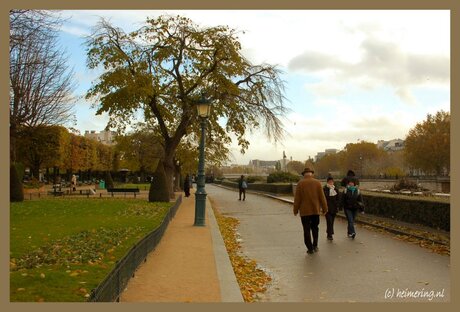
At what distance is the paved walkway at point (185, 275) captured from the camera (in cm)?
663

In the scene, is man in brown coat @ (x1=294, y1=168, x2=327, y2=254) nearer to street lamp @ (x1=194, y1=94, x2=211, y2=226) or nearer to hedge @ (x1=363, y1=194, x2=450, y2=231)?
hedge @ (x1=363, y1=194, x2=450, y2=231)

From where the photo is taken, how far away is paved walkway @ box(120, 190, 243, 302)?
6.63 metres

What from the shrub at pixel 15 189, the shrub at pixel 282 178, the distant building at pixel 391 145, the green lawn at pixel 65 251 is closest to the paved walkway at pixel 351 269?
the green lawn at pixel 65 251

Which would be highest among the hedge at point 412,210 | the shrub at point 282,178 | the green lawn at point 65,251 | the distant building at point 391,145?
the distant building at point 391,145

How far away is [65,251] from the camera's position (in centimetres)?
939

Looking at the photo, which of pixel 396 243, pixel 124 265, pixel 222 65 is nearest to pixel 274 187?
pixel 222 65

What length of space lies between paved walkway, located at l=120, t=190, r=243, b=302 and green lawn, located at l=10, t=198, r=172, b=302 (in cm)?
60

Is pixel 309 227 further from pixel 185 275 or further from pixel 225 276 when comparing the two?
pixel 185 275

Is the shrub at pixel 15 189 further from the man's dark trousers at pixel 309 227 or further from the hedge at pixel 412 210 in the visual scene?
the man's dark trousers at pixel 309 227

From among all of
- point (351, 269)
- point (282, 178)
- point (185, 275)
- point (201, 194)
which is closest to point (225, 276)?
point (185, 275)

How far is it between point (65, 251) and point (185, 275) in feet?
8.80

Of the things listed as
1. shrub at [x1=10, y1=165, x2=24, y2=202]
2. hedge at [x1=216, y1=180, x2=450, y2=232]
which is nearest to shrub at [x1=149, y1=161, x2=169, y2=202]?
shrub at [x1=10, y1=165, x2=24, y2=202]

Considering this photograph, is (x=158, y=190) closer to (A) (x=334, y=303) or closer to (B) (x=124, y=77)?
(B) (x=124, y=77)

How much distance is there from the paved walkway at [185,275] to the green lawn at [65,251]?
1.96ft
